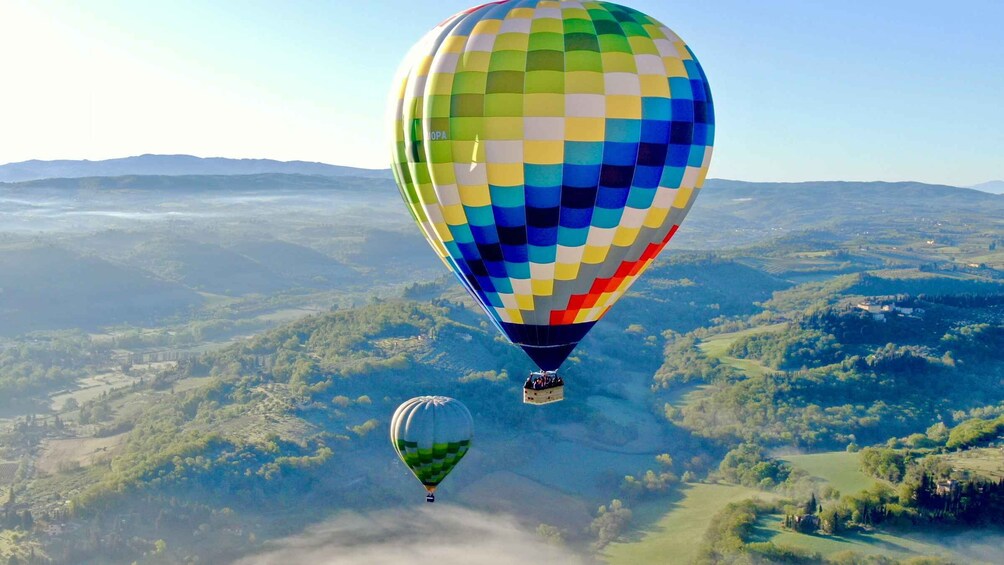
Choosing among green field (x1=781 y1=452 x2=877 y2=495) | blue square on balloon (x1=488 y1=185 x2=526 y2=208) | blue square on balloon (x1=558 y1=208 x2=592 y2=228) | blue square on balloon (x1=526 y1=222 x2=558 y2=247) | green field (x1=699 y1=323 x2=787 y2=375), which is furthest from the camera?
green field (x1=699 y1=323 x2=787 y2=375)

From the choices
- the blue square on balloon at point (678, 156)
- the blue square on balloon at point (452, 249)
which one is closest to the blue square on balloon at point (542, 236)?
the blue square on balloon at point (452, 249)

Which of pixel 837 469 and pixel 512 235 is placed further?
pixel 837 469

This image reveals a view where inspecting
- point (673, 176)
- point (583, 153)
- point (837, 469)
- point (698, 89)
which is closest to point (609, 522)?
point (837, 469)

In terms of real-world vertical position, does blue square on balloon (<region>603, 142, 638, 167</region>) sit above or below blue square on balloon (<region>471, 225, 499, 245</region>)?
above

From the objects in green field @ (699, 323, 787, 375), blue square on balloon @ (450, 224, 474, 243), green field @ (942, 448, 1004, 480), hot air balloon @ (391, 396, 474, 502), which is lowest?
green field @ (699, 323, 787, 375)

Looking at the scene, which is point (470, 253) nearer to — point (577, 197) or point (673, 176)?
point (577, 197)

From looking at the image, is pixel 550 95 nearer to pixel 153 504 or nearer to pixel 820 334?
pixel 153 504

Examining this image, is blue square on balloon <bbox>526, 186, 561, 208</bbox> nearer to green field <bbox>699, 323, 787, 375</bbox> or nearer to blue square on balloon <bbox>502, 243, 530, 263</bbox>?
blue square on balloon <bbox>502, 243, 530, 263</bbox>

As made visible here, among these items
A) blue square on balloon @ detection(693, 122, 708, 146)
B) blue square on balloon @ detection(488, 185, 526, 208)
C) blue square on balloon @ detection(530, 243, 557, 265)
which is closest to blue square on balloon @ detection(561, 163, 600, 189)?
blue square on balloon @ detection(488, 185, 526, 208)
